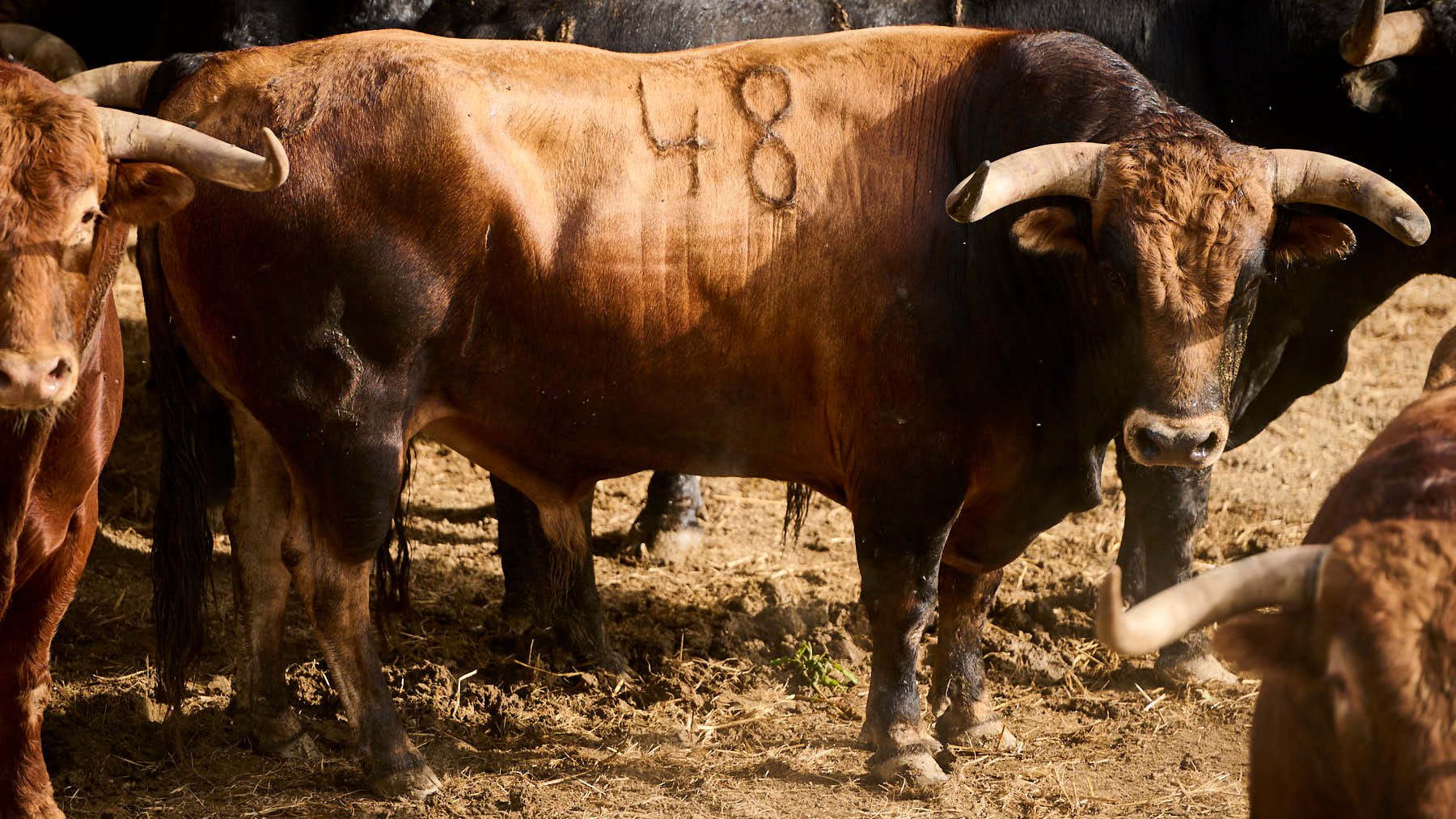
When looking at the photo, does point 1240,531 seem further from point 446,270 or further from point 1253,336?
point 446,270

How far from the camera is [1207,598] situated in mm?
2455

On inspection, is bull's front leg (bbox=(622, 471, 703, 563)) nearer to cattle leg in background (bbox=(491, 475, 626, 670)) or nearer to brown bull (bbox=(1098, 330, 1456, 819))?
cattle leg in background (bbox=(491, 475, 626, 670))

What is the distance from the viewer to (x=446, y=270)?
13.9 ft

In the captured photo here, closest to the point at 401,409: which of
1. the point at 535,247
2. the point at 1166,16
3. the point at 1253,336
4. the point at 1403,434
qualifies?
the point at 535,247

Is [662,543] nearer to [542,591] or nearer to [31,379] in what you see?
[542,591]

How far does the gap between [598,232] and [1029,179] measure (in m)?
1.26

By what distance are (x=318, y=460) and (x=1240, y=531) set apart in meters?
4.31

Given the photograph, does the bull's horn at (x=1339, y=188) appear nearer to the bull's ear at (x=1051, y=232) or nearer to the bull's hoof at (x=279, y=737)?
the bull's ear at (x=1051, y=232)

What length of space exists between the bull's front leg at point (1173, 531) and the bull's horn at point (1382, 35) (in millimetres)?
Answer: 1635

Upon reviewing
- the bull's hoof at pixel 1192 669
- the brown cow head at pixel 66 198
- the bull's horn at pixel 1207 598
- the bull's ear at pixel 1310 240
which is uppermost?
the bull's ear at pixel 1310 240

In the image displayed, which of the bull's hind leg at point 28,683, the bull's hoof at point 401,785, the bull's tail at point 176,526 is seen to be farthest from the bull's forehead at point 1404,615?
the bull's tail at point 176,526

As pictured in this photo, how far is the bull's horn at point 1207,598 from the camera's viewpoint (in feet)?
7.52

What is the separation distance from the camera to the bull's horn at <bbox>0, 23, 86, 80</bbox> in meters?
6.13

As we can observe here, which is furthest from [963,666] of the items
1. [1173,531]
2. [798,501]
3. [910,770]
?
[1173,531]
